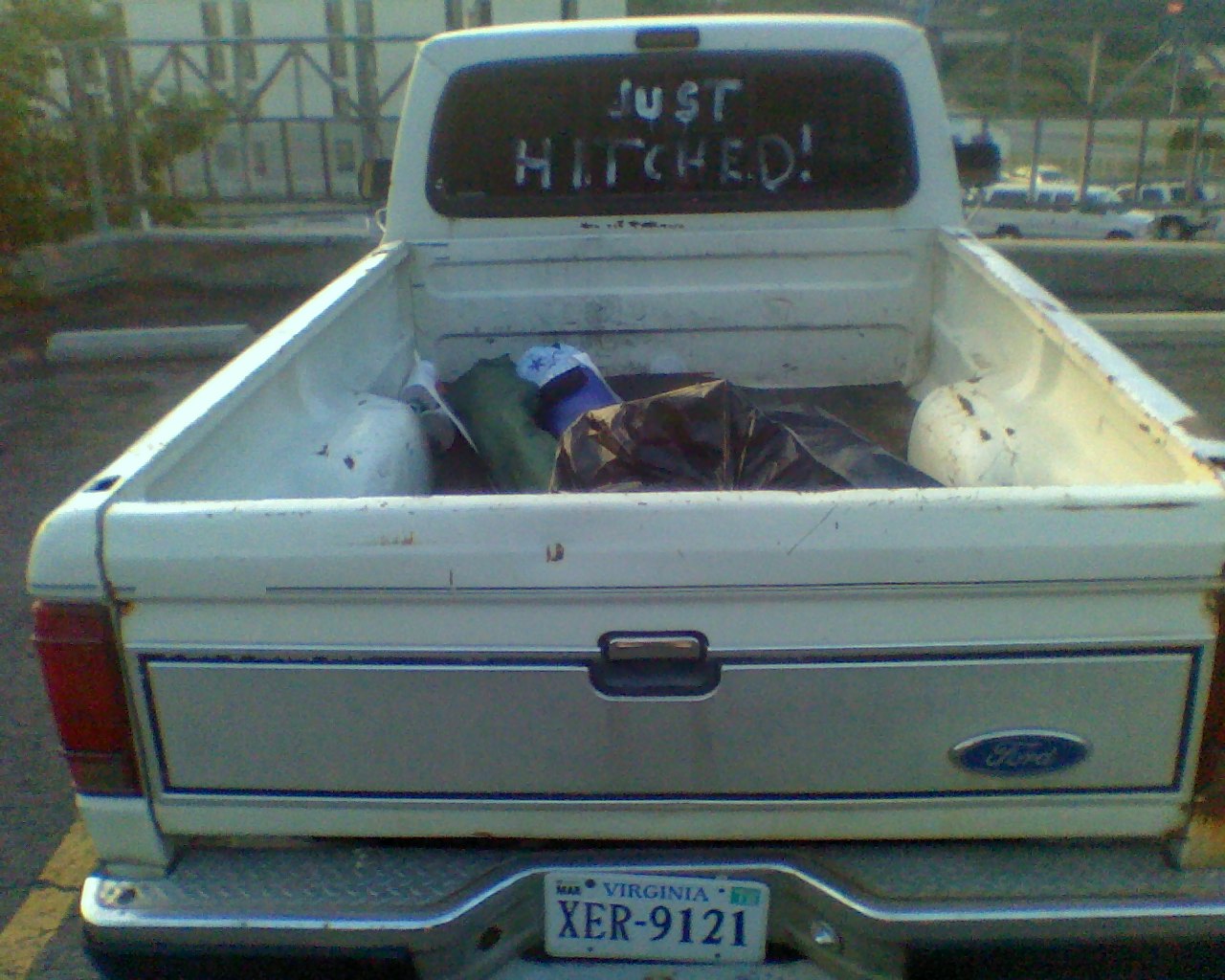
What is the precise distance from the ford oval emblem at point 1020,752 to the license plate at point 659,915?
0.37m

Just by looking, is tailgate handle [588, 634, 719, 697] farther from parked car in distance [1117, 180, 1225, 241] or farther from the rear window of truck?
parked car in distance [1117, 180, 1225, 241]

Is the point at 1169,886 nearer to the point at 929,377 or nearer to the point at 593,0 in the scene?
the point at 929,377

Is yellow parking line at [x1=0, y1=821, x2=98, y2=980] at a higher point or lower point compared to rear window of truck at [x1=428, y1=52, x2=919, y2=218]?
lower

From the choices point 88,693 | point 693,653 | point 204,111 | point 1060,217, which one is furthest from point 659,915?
point 1060,217

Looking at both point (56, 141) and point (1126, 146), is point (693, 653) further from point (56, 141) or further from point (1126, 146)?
point (1126, 146)

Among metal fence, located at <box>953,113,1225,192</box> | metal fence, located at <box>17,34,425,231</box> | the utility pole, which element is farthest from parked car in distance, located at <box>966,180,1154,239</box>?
metal fence, located at <box>17,34,425,231</box>

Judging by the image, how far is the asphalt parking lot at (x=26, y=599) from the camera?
8.41 feet

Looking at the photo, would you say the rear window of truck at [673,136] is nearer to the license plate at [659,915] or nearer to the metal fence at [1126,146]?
the license plate at [659,915]

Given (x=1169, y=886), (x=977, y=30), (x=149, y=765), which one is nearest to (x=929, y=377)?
(x=1169, y=886)

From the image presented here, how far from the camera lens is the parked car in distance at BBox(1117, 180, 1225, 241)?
45.3 ft

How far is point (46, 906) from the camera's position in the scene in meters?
2.76

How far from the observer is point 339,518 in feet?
5.15

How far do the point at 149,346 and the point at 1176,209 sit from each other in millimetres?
12877

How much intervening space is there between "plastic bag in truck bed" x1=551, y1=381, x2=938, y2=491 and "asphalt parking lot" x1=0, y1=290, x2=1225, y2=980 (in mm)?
878
